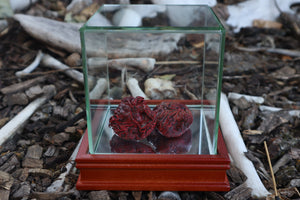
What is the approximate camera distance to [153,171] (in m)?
1.32

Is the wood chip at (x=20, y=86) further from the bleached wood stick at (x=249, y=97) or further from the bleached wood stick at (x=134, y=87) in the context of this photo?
the bleached wood stick at (x=249, y=97)

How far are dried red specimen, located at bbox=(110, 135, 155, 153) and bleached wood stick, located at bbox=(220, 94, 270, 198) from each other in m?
0.42

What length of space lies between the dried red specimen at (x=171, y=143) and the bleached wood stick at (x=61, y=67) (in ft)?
2.80

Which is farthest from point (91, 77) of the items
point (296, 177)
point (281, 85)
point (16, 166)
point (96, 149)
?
point (281, 85)

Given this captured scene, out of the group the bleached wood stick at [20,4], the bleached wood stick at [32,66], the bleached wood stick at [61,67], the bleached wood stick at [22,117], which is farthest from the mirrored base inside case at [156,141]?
the bleached wood stick at [20,4]

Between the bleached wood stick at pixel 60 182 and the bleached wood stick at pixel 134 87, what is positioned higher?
the bleached wood stick at pixel 134 87

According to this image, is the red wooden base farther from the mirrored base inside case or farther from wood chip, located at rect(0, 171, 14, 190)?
wood chip, located at rect(0, 171, 14, 190)

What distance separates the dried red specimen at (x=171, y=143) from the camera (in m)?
1.36

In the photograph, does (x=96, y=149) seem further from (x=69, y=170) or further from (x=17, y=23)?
(x=17, y=23)

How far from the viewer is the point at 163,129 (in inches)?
55.3

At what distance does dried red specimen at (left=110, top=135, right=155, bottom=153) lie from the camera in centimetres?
135

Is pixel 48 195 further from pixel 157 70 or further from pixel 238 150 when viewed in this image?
pixel 238 150

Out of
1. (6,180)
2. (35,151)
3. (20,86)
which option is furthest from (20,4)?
(6,180)

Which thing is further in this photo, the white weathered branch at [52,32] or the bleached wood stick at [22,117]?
the white weathered branch at [52,32]
